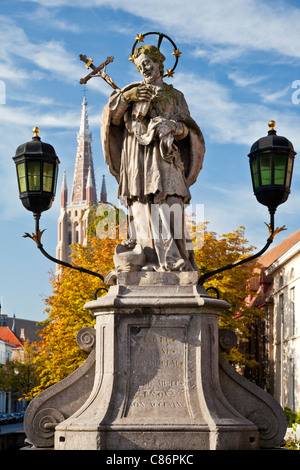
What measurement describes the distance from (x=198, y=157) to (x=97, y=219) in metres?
26.5

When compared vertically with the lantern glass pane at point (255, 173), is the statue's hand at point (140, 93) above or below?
above

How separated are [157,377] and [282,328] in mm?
38315

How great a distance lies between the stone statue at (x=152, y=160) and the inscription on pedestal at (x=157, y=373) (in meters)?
0.92

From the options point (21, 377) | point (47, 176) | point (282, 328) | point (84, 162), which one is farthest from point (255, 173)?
point (84, 162)

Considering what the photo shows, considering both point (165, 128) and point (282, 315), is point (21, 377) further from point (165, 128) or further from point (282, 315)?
point (165, 128)

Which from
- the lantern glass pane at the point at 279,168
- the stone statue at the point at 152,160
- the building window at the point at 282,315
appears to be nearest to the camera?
the stone statue at the point at 152,160

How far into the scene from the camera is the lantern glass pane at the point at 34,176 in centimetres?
1089

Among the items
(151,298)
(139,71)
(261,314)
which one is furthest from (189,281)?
(261,314)

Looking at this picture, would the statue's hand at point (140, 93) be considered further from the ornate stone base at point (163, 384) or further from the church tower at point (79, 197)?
the church tower at point (79, 197)

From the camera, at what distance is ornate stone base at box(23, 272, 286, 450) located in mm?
8773

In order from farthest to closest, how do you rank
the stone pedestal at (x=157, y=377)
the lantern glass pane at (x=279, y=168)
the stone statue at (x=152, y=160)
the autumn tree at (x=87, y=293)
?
the autumn tree at (x=87, y=293) < the lantern glass pane at (x=279, y=168) < the stone statue at (x=152, y=160) < the stone pedestal at (x=157, y=377)

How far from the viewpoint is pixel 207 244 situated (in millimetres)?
33344

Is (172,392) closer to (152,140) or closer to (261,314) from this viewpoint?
(152,140)

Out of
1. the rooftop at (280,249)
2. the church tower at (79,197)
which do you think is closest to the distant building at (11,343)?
the church tower at (79,197)
